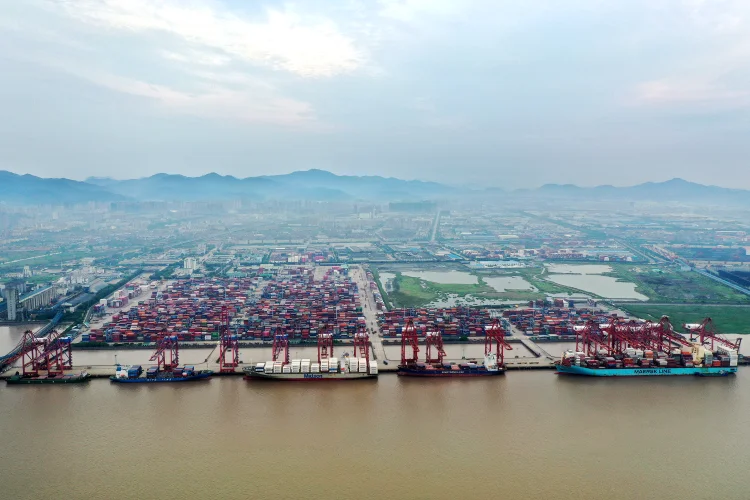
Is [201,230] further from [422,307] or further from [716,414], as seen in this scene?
[716,414]

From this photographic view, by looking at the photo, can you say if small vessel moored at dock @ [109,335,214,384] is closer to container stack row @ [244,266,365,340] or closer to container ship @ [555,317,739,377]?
container stack row @ [244,266,365,340]

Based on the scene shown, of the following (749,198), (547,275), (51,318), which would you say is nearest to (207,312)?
(51,318)

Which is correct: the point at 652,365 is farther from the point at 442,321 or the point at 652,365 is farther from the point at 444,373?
the point at 442,321

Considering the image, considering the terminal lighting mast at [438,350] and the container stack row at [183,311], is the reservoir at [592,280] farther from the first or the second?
the container stack row at [183,311]

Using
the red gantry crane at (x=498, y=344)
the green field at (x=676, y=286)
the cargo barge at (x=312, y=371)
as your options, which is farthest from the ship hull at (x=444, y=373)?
the green field at (x=676, y=286)

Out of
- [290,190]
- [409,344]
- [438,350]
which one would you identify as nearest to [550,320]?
[409,344]

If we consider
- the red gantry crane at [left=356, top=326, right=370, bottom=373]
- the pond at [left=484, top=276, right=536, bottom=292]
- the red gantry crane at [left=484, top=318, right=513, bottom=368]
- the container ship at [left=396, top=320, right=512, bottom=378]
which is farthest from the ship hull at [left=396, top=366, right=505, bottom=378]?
the pond at [left=484, top=276, right=536, bottom=292]

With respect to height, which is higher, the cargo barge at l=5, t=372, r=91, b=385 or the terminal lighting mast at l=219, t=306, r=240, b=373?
the terminal lighting mast at l=219, t=306, r=240, b=373
